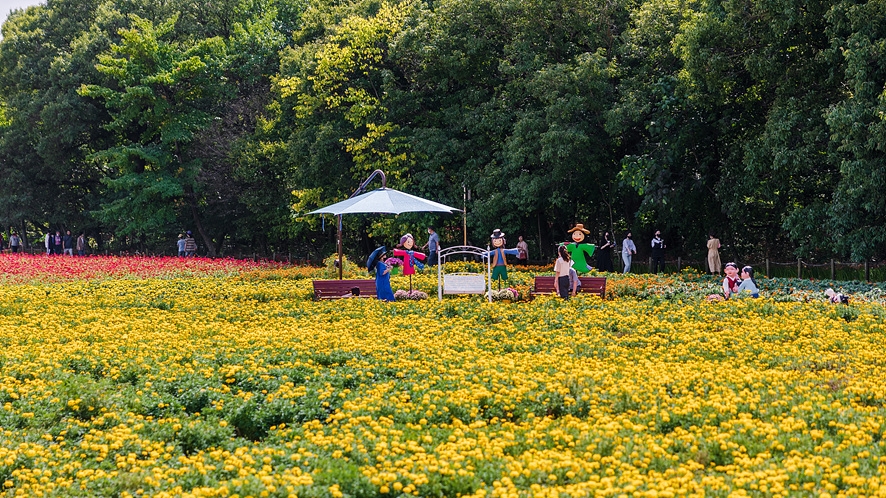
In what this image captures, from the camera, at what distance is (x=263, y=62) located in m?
43.1

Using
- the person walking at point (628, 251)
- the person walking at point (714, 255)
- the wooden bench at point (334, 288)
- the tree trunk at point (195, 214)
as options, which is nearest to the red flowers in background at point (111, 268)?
the tree trunk at point (195, 214)

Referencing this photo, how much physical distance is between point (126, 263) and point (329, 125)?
9077 millimetres

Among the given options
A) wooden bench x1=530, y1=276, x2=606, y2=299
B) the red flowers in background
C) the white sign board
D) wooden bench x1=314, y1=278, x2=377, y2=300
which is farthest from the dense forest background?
wooden bench x1=314, y1=278, x2=377, y2=300

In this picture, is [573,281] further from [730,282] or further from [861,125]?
[861,125]

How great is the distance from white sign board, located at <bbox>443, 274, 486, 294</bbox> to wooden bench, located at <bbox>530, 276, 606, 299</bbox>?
1230 millimetres

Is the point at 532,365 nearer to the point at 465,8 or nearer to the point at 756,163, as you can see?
the point at 756,163

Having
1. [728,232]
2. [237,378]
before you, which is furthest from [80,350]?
[728,232]

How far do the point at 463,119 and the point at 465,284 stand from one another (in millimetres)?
14551

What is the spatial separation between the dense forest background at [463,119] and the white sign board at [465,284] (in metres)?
8.88

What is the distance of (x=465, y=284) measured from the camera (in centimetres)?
1881

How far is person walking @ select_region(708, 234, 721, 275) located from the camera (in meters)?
27.4

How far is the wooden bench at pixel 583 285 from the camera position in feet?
62.5

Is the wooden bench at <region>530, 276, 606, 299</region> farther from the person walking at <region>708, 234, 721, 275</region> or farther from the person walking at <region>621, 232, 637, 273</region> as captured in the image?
the person walking at <region>621, 232, 637, 273</region>

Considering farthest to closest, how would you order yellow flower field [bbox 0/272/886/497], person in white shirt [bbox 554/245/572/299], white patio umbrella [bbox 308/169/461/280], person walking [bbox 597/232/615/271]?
1. person walking [bbox 597/232/615/271]
2. white patio umbrella [bbox 308/169/461/280]
3. person in white shirt [bbox 554/245/572/299]
4. yellow flower field [bbox 0/272/886/497]
